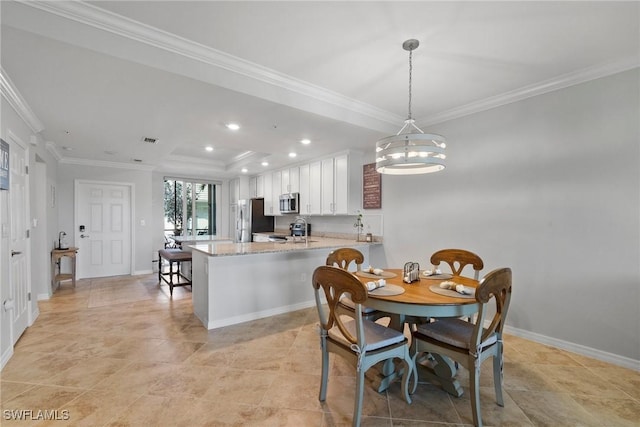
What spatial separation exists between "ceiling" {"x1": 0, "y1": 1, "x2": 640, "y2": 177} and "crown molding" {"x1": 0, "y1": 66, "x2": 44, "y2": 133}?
4cm

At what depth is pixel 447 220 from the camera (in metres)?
3.67

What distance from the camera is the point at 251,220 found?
7160 millimetres

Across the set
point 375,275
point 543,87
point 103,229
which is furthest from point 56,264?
point 543,87

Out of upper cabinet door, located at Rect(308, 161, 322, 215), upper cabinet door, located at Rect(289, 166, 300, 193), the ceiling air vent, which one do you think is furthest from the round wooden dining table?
the ceiling air vent

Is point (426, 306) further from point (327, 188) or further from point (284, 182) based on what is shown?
point (284, 182)

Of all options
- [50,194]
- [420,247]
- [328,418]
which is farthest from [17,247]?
[420,247]

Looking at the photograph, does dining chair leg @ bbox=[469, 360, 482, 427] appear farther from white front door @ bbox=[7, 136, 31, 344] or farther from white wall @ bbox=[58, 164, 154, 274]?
white wall @ bbox=[58, 164, 154, 274]

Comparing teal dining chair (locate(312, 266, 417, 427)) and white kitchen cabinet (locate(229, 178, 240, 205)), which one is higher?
white kitchen cabinet (locate(229, 178, 240, 205))

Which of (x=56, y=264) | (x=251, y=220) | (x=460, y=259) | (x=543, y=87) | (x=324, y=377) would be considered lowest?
(x=324, y=377)

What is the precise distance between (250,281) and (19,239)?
7.90 ft

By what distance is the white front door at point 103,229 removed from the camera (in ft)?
19.3

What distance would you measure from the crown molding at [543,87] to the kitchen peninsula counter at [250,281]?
2297mm

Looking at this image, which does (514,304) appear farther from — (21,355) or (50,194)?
(50,194)

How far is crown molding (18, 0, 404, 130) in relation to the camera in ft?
6.01
